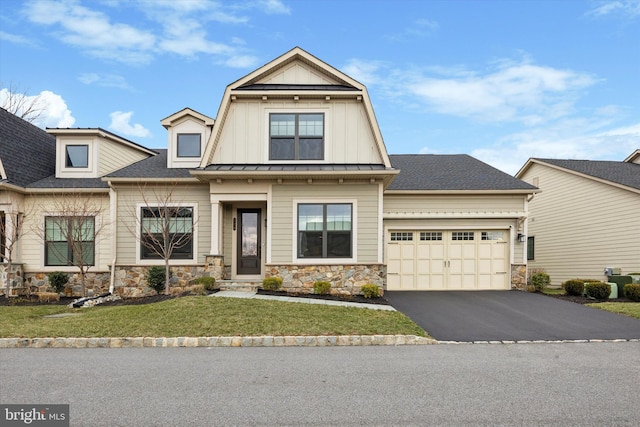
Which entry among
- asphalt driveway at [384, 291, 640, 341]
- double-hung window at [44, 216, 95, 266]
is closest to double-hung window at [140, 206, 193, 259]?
double-hung window at [44, 216, 95, 266]

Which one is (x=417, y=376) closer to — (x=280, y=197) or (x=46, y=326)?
(x=46, y=326)

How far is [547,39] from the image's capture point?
1600 cm

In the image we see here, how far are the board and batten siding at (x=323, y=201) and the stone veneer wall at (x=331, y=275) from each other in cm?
25

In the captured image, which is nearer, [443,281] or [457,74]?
[443,281]

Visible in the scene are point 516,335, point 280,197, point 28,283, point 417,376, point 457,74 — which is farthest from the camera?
point 457,74

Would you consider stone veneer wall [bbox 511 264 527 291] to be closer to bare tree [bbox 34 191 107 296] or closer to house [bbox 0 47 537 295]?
house [bbox 0 47 537 295]

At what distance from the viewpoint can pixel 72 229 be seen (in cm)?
1402

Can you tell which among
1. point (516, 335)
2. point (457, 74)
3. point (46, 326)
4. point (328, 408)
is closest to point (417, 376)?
point (328, 408)

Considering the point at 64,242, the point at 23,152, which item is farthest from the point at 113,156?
the point at 64,242

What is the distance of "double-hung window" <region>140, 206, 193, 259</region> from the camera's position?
13.8 meters

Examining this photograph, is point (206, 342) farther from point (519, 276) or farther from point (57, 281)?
point (519, 276)

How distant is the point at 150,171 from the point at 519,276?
44.3 feet

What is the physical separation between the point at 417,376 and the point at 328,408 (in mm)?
1617

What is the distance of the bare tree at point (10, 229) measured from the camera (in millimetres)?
13328
